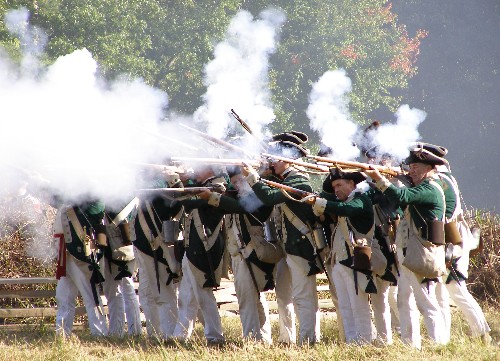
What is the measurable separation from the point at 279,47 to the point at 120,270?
10966 mm

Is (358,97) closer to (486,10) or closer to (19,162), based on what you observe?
(19,162)

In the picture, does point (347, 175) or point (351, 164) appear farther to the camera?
point (347, 175)

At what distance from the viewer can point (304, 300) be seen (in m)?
8.76

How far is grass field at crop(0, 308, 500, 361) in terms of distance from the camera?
7445mm

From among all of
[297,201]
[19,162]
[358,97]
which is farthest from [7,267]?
Answer: [358,97]

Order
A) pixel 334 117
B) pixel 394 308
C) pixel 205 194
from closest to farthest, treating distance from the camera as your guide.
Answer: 1. pixel 205 194
2. pixel 394 308
3. pixel 334 117

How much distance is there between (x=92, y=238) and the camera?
10016 millimetres

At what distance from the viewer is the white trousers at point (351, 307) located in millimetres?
8305

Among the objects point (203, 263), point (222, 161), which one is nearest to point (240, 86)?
point (203, 263)

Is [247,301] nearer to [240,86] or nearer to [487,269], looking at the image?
[240,86]

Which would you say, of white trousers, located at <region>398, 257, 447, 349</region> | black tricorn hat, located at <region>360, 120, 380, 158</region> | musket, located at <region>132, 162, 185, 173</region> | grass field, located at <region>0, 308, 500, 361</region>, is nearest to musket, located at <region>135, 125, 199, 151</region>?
musket, located at <region>132, 162, 185, 173</region>

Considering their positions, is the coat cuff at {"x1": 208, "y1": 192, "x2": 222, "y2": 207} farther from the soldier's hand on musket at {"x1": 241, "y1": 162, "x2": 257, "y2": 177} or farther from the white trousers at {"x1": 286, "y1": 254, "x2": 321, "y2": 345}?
the white trousers at {"x1": 286, "y1": 254, "x2": 321, "y2": 345}

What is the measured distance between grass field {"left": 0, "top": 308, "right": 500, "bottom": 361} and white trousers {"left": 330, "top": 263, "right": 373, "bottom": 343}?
23 centimetres

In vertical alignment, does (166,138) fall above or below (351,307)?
above
